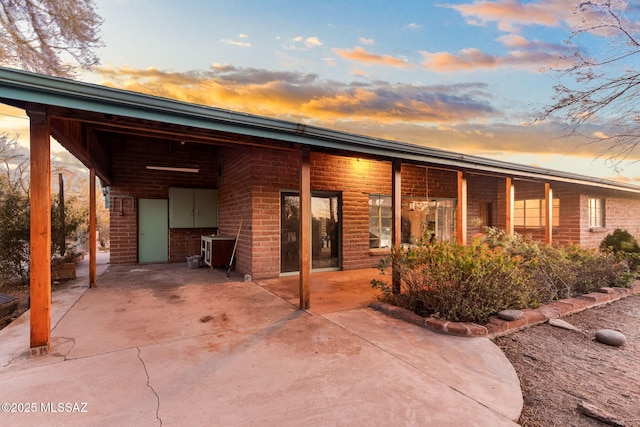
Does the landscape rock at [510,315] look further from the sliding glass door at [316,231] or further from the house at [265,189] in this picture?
the sliding glass door at [316,231]

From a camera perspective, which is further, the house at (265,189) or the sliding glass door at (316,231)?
the sliding glass door at (316,231)

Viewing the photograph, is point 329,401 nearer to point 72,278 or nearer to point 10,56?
point 72,278

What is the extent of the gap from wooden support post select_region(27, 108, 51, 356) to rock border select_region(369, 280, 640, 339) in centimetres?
381

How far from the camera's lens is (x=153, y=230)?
28.6 feet

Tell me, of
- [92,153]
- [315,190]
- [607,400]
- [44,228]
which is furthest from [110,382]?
[315,190]

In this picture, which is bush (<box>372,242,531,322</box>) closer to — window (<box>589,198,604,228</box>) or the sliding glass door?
the sliding glass door

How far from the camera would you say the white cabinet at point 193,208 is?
8.60 meters

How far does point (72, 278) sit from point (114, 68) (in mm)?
6072

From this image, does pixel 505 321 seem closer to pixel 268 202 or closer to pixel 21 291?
pixel 268 202

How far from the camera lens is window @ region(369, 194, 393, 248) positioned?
7906 mm

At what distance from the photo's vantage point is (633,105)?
171 inches

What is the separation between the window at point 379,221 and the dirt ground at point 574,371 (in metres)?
4.43

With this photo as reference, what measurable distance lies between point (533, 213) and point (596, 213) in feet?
7.21

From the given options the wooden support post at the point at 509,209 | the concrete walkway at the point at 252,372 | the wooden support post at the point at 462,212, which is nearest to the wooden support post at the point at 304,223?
the concrete walkway at the point at 252,372
